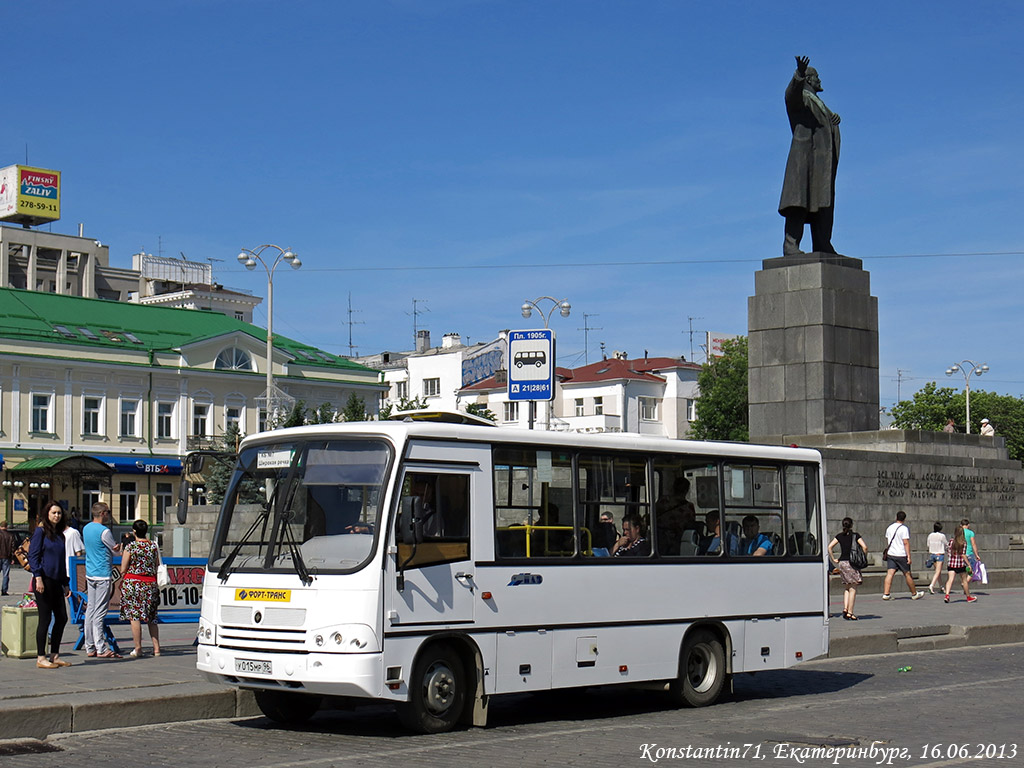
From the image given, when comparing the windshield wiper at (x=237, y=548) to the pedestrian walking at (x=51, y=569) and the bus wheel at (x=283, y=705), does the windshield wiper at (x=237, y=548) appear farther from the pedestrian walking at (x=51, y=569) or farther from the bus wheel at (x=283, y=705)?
the pedestrian walking at (x=51, y=569)

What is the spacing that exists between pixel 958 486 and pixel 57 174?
9167 centimetres

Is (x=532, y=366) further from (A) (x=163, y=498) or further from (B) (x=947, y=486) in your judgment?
(A) (x=163, y=498)

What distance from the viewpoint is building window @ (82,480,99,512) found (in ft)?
211

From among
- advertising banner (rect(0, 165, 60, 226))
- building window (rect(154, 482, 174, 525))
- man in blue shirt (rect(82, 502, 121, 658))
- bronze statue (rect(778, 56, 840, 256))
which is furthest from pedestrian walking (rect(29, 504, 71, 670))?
advertising banner (rect(0, 165, 60, 226))

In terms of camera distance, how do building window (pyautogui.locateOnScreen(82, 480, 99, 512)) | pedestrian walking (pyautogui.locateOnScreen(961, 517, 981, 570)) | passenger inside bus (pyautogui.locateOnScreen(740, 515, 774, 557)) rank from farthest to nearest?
building window (pyautogui.locateOnScreen(82, 480, 99, 512)) < pedestrian walking (pyautogui.locateOnScreen(961, 517, 981, 570)) < passenger inside bus (pyautogui.locateOnScreen(740, 515, 774, 557))

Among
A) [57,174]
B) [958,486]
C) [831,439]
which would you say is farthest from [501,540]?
[57,174]

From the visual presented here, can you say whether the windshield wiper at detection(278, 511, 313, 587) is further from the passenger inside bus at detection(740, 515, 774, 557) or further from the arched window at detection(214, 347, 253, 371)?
the arched window at detection(214, 347, 253, 371)

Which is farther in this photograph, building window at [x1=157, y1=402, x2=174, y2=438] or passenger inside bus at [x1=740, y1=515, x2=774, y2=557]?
building window at [x1=157, y1=402, x2=174, y2=438]

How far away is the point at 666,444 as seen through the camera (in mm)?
13367

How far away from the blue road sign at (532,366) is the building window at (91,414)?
171 feet

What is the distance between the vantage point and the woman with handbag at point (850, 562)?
870 inches

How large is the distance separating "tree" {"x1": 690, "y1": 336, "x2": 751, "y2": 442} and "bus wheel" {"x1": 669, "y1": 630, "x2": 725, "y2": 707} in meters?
78.9

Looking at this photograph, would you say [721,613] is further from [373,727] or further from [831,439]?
[831,439]

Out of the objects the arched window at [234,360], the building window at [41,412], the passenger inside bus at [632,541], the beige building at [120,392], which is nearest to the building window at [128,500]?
the beige building at [120,392]
